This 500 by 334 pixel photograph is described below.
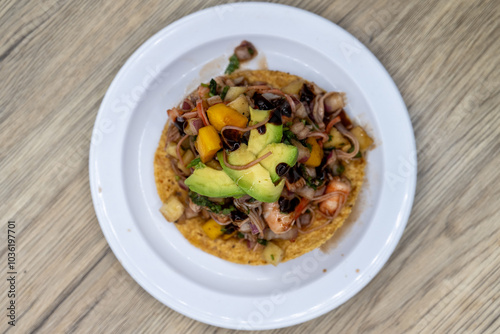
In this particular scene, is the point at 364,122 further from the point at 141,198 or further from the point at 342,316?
the point at 141,198

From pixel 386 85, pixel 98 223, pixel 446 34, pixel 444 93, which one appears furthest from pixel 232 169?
pixel 446 34

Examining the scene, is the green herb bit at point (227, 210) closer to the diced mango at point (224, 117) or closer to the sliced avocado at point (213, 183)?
the sliced avocado at point (213, 183)

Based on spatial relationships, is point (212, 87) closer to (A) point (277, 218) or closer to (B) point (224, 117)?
(B) point (224, 117)

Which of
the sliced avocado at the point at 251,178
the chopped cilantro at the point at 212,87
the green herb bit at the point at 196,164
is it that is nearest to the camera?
the sliced avocado at the point at 251,178

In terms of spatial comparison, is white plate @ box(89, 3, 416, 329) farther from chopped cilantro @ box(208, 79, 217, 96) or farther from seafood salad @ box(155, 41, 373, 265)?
chopped cilantro @ box(208, 79, 217, 96)

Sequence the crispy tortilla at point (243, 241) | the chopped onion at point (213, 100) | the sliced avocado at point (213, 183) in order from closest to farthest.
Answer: the sliced avocado at point (213, 183) → the chopped onion at point (213, 100) → the crispy tortilla at point (243, 241)

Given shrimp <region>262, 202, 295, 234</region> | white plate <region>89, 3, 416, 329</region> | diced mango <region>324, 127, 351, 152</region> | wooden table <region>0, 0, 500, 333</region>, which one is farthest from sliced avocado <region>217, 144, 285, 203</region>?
wooden table <region>0, 0, 500, 333</region>

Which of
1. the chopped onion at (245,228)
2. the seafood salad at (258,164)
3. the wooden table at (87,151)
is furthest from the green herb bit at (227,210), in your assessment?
the wooden table at (87,151)
